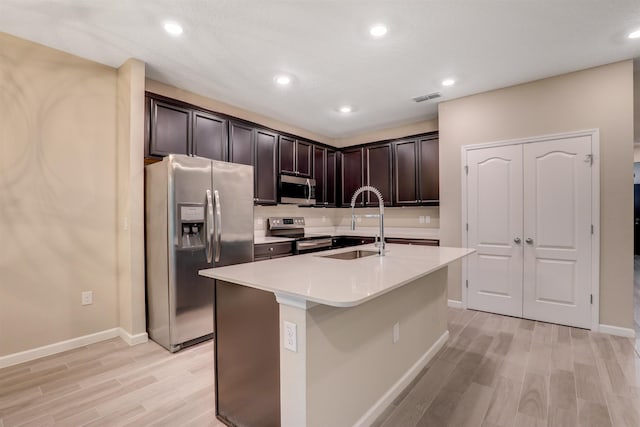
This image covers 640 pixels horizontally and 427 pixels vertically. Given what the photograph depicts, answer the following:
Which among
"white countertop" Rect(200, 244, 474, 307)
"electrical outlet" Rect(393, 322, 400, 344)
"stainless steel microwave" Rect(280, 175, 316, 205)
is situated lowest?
"electrical outlet" Rect(393, 322, 400, 344)

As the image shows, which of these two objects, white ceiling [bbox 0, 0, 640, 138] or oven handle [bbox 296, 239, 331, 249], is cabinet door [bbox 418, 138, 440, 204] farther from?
oven handle [bbox 296, 239, 331, 249]

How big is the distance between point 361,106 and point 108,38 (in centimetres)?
285

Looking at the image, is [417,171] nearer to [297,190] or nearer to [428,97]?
[428,97]

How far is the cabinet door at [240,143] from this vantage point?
383 centimetres

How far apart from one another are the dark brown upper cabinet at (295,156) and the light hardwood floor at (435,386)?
8.59 feet

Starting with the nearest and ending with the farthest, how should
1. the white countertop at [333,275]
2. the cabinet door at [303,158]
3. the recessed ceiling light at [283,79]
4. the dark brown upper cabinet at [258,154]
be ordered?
the white countertop at [333,275], the recessed ceiling light at [283,79], the dark brown upper cabinet at [258,154], the cabinet door at [303,158]

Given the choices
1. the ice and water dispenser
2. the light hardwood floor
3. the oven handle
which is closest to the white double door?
the light hardwood floor

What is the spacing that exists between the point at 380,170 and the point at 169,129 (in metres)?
3.06

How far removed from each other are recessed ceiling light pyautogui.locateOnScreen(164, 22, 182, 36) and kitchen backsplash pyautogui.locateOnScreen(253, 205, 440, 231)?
2.40 m

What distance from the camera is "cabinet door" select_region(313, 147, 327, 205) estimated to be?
5.07 meters

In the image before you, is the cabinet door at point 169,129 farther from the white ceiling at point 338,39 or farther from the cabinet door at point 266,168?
the cabinet door at point 266,168

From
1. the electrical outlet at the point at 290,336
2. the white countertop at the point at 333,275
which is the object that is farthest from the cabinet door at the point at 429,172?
the electrical outlet at the point at 290,336

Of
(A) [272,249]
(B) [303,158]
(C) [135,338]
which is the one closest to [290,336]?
(C) [135,338]

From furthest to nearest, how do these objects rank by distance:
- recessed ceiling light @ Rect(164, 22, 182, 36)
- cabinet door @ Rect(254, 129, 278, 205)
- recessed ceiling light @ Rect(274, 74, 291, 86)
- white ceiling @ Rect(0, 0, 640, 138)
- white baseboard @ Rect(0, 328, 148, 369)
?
cabinet door @ Rect(254, 129, 278, 205) < recessed ceiling light @ Rect(274, 74, 291, 86) < white baseboard @ Rect(0, 328, 148, 369) < recessed ceiling light @ Rect(164, 22, 182, 36) < white ceiling @ Rect(0, 0, 640, 138)
